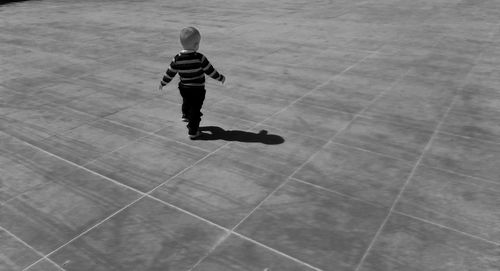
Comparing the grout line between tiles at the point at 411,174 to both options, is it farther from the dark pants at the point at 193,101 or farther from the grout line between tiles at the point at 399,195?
the dark pants at the point at 193,101

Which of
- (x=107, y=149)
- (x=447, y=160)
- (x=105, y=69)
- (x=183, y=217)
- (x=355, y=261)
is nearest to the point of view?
(x=355, y=261)

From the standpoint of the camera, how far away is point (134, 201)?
486 centimetres

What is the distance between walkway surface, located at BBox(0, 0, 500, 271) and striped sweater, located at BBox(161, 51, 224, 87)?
0.88 meters

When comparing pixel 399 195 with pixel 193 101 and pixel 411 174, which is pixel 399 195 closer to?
pixel 411 174

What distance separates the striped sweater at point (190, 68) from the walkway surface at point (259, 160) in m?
0.88

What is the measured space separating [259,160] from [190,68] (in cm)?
163

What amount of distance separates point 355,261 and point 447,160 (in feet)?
8.51

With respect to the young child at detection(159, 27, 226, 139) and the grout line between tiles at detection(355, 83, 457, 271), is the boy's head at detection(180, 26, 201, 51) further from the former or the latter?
the grout line between tiles at detection(355, 83, 457, 271)

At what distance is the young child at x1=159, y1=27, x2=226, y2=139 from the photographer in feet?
19.3

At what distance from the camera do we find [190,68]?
6062mm

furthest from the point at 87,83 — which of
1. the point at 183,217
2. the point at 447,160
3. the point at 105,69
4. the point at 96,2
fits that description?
the point at 96,2

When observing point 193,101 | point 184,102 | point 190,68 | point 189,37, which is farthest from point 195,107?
point 189,37

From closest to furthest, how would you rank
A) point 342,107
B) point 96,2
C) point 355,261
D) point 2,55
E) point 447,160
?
point 355,261
point 447,160
point 342,107
point 2,55
point 96,2

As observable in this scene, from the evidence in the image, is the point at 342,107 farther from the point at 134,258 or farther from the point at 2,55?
the point at 2,55
